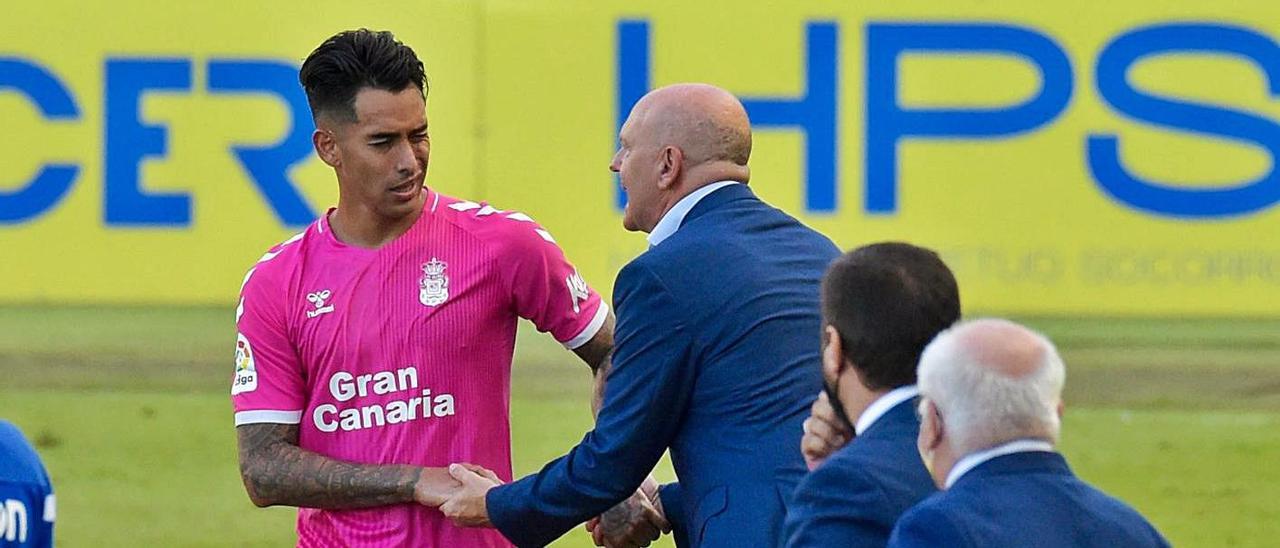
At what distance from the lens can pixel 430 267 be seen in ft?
9.93

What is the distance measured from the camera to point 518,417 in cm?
448

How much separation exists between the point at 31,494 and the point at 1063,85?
3042mm

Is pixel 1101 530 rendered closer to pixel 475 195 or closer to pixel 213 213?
pixel 475 195

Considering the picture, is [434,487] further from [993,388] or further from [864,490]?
[993,388]

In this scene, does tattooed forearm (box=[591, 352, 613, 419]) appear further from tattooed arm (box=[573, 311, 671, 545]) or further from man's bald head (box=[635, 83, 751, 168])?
man's bald head (box=[635, 83, 751, 168])

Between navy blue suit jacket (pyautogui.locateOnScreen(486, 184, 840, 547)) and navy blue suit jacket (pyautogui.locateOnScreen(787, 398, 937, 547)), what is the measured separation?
434 mm

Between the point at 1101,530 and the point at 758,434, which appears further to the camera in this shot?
the point at 758,434

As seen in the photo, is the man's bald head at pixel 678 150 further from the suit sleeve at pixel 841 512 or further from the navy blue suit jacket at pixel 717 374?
the suit sleeve at pixel 841 512

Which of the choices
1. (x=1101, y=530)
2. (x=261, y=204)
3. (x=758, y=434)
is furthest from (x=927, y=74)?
(x=1101, y=530)

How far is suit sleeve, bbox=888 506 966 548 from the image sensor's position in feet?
6.37

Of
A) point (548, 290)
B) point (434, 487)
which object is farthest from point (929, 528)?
point (548, 290)

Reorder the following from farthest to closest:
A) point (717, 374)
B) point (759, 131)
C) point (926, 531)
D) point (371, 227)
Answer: point (759, 131) → point (371, 227) → point (717, 374) → point (926, 531)

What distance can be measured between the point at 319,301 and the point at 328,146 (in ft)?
0.88

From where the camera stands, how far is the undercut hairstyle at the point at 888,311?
86.4 inches
